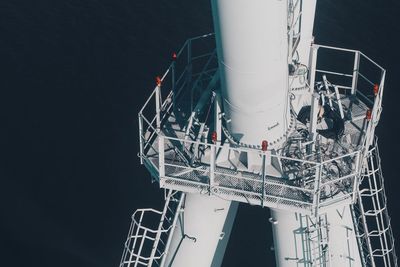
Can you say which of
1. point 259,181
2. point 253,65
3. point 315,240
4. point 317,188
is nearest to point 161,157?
point 259,181

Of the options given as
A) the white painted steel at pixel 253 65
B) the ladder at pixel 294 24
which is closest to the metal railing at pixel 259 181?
the white painted steel at pixel 253 65

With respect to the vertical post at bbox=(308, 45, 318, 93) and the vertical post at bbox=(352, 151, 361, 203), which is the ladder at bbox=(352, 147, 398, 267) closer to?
the vertical post at bbox=(352, 151, 361, 203)

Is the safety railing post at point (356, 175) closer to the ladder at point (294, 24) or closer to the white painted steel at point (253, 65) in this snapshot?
the white painted steel at point (253, 65)

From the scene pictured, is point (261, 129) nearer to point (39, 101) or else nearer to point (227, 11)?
point (227, 11)

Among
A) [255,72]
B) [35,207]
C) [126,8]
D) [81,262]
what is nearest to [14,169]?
[35,207]

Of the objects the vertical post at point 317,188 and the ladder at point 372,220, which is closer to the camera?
the vertical post at point 317,188
